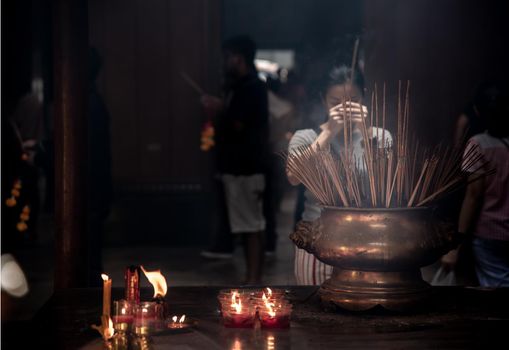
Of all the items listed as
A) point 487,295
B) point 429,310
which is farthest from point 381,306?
point 487,295


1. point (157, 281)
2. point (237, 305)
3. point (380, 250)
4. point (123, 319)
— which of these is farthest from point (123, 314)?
point (380, 250)

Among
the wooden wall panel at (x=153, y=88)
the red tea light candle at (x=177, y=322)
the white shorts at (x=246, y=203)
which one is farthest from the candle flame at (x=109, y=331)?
the wooden wall panel at (x=153, y=88)

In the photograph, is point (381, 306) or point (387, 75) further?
point (387, 75)

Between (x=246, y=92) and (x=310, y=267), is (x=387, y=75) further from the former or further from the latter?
(x=310, y=267)

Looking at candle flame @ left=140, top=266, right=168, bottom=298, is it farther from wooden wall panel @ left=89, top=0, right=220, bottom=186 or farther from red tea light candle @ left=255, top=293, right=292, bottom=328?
wooden wall panel @ left=89, top=0, right=220, bottom=186

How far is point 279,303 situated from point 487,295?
2.60 feet

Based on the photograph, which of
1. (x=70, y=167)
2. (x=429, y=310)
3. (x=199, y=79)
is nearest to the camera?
(x=429, y=310)

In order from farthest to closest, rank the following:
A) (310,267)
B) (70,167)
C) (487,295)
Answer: (310,267) → (70,167) → (487,295)

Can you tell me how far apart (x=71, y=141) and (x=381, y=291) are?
1555 mm

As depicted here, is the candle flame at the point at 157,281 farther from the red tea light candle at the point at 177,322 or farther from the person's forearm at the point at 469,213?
the person's forearm at the point at 469,213

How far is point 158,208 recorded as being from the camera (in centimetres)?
882

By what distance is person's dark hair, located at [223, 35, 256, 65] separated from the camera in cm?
595

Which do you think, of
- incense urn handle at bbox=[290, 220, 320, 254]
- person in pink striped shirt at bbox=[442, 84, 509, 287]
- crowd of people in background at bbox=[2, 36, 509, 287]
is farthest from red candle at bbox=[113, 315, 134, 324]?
person in pink striped shirt at bbox=[442, 84, 509, 287]

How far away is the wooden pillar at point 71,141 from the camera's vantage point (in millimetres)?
3607
